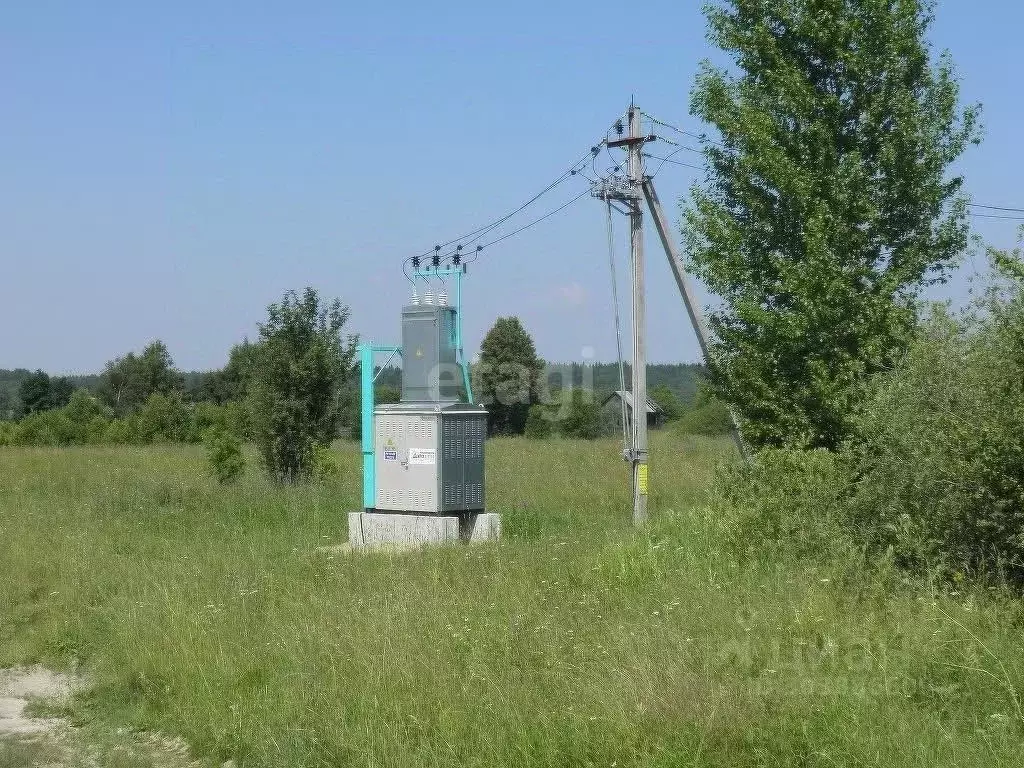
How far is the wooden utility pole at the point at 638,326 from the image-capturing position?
56.4 feet

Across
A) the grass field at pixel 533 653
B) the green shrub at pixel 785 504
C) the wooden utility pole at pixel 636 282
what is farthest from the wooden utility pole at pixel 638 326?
the green shrub at pixel 785 504

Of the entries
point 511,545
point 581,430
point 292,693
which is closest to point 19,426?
point 581,430

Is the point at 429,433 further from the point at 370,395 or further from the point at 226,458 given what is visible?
the point at 226,458

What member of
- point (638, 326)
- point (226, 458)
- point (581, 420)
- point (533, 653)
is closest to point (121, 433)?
point (581, 420)

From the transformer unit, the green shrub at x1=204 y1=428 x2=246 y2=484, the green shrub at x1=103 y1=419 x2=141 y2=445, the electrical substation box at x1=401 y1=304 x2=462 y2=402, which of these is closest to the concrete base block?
the transformer unit

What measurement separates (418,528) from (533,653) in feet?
23.2

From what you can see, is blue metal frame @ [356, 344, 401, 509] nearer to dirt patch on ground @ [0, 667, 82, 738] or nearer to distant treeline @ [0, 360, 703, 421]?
dirt patch on ground @ [0, 667, 82, 738]

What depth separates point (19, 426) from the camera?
4859cm

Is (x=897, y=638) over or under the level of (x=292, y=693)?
over

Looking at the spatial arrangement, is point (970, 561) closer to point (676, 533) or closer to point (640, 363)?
point (676, 533)

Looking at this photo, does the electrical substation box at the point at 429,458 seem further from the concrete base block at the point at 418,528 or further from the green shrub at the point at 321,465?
the green shrub at the point at 321,465

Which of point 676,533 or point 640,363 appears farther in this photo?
point 640,363

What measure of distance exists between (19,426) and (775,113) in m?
40.3

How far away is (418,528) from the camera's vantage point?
14.0m
